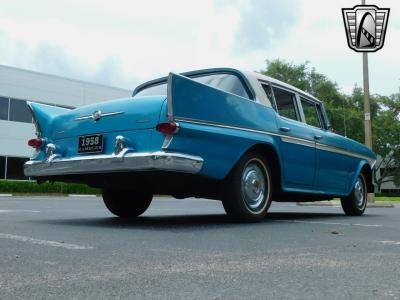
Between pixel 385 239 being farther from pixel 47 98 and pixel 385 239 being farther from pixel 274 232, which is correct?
pixel 47 98

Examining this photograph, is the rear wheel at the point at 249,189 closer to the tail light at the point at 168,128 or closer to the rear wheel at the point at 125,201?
the tail light at the point at 168,128

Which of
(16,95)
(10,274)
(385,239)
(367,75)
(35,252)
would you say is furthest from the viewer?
(16,95)

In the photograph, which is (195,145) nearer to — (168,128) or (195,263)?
→ (168,128)

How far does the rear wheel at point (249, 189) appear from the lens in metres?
5.62

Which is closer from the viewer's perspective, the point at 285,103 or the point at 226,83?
the point at 226,83

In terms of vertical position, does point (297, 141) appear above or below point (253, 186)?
above

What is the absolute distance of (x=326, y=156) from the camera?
7.38 metres

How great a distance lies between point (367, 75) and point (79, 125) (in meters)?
11.8

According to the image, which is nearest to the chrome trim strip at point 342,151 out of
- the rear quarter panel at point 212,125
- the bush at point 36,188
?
the rear quarter panel at point 212,125

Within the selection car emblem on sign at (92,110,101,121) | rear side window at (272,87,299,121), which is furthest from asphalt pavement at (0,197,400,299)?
rear side window at (272,87,299,121)

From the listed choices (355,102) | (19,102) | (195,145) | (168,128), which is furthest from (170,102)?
(355,102)

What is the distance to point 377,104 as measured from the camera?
4816cm

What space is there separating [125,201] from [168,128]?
88.5 inches

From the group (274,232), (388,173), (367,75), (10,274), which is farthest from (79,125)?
(388,173)
